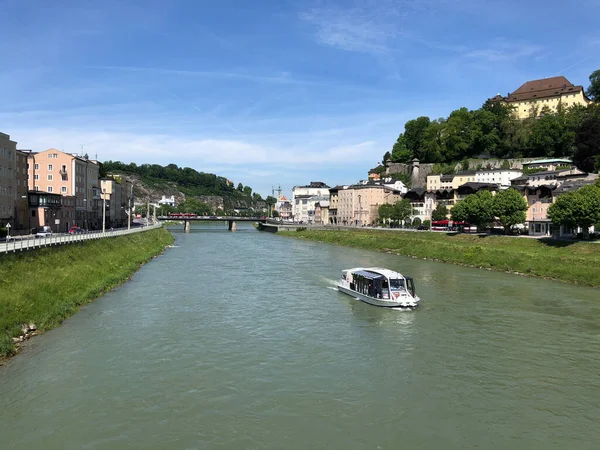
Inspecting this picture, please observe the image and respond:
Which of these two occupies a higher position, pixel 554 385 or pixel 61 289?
pixel 61 289

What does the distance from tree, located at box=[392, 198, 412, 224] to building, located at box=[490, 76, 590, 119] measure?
170 feet

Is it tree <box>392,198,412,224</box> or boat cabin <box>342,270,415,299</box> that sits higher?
tree <box>392,198,412,224</box>

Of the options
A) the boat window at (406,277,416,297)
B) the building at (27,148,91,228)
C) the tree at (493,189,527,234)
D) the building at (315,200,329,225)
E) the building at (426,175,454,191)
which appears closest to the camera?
the boat window at (406,277,416,297)

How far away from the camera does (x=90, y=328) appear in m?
22.9

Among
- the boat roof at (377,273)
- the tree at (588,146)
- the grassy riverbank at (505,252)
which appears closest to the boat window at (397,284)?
the boat roof at (377,273)

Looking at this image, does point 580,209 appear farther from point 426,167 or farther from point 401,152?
point 401,152

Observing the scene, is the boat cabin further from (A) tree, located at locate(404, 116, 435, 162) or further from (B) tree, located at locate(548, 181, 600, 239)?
(A) tree, located at locate(404, 116, 435, 162)

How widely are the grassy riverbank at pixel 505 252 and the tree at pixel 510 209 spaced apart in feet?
12.8

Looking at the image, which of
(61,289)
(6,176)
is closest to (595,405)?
(61,289)

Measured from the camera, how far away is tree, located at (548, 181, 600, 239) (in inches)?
2007

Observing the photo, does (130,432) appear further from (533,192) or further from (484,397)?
(533,192)

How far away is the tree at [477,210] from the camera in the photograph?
69.2m

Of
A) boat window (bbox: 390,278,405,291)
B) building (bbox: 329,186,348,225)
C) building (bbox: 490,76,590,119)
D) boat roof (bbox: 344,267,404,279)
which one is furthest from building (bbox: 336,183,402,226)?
boat window (bbox: 390,278,405,291)

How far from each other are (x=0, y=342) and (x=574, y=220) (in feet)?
178
